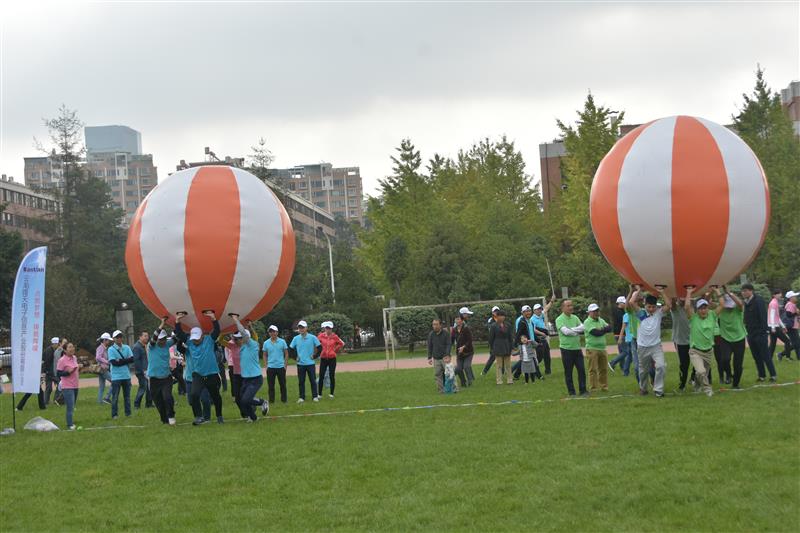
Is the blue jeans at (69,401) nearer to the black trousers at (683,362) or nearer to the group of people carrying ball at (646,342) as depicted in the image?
the group of people carrying ball at (646,342)

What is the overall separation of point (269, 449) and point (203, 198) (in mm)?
3533

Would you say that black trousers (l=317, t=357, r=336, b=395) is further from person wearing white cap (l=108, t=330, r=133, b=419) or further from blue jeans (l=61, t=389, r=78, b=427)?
blue jeans (l=61, t=389, r=78, b=427)

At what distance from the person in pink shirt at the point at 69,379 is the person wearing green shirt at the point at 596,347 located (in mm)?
8859

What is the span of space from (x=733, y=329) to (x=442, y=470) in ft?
22.4

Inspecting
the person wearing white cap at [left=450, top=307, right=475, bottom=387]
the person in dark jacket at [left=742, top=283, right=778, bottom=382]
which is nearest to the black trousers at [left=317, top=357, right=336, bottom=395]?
the person wearing white cap at [left=450, top=307, right=475, bottom=387]

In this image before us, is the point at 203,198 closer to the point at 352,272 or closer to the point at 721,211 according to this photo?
the point at 721,211

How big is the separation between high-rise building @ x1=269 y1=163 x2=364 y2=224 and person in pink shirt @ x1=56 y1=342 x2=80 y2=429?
5681 inches

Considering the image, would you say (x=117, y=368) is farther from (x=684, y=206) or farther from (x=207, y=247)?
(x=684, y=206)

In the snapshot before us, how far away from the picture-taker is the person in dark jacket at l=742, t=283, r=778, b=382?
14867mm

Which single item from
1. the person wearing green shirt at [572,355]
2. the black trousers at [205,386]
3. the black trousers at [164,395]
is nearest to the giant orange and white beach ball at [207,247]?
the black trousers at [205,386]

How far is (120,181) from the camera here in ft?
534

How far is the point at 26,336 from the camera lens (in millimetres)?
14633

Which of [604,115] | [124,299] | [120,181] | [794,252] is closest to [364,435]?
[794,252]

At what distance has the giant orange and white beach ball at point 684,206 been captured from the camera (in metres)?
11.1
